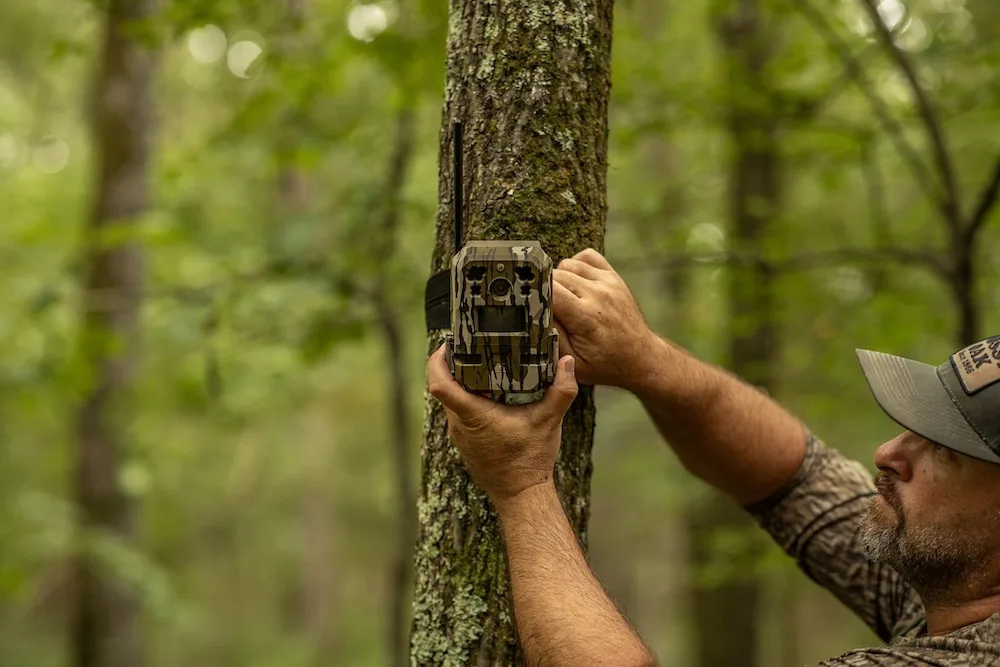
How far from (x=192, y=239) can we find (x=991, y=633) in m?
4.54

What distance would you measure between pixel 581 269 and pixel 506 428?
0.43 meters

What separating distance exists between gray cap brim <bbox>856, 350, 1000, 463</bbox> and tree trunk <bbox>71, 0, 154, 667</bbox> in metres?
6.28

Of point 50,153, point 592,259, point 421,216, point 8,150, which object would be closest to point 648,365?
point 592,259

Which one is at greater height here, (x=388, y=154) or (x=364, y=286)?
(x=388, y=154)

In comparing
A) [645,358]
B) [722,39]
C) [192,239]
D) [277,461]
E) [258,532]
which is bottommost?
[258,532]

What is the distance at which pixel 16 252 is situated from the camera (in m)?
14.2

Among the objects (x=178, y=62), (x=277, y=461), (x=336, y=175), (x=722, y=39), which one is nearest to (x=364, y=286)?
(x=336, y=175)

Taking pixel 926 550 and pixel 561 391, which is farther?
pixel 926 550

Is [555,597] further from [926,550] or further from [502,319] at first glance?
[926,550]

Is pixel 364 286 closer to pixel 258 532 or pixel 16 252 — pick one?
pixel 16 252

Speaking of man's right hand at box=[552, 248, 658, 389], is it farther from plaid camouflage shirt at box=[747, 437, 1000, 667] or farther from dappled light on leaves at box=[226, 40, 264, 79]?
dappled light on leaves at box=[226, 40, 264, 79]

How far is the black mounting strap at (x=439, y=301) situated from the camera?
6.40ft

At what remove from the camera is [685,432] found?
8.09 feet

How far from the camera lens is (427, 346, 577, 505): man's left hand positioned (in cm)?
172
